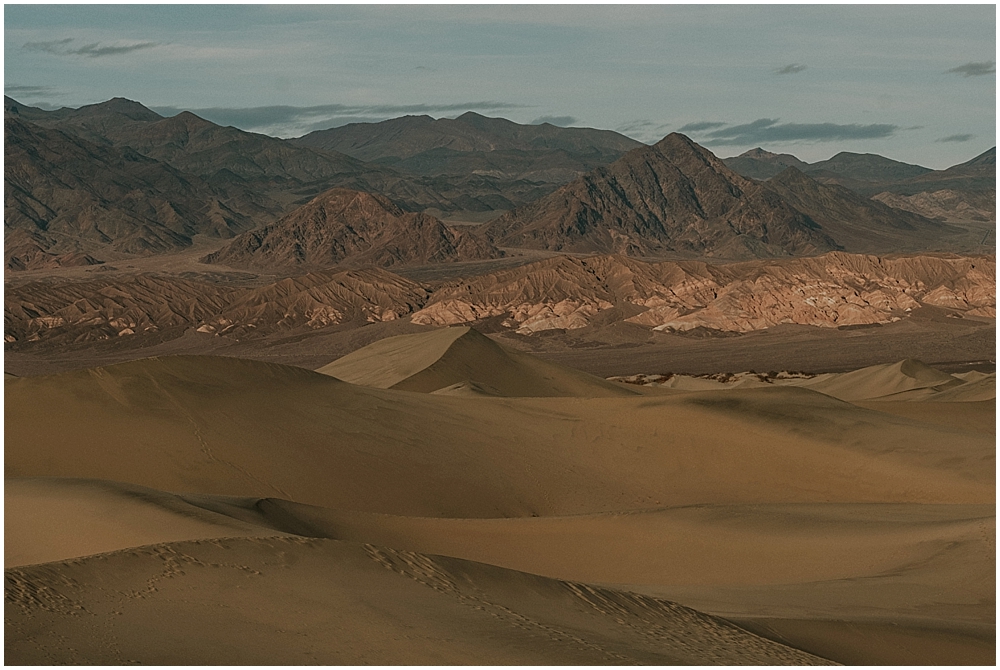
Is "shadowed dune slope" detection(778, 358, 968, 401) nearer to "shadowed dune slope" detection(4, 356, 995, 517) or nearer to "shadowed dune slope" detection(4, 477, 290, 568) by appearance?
"shadowed dune slope" detection(4, 356, 995, 517)

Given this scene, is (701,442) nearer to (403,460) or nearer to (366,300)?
(403,460)

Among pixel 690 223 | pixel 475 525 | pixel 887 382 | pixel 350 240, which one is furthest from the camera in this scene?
pixel 690 223

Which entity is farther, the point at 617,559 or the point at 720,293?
the point at 720,293

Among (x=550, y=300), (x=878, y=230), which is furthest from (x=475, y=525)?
(x=878, y=230)

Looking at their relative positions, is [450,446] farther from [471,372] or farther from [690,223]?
[690,223]

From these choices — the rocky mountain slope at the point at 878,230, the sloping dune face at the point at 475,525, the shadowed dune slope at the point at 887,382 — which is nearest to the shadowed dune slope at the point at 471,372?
the sloping dune face at the point at 475,525

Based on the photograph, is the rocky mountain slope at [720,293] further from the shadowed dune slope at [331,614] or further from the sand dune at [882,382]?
the shadowed dune slope at [331,614]
